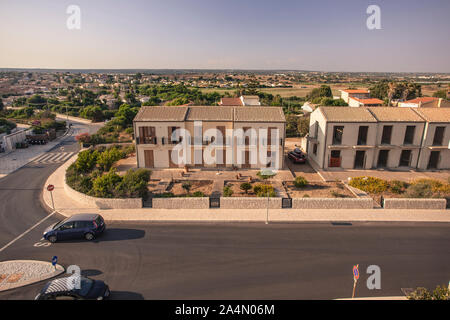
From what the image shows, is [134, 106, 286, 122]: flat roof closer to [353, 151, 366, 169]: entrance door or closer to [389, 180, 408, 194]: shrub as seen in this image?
[353, 151, 366, 169]: entrance door

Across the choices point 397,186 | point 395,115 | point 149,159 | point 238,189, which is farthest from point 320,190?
point 149,159

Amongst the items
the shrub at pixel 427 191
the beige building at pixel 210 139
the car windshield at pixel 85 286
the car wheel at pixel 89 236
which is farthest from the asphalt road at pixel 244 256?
the beige building at pixel 210 139

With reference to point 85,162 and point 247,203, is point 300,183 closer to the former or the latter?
point 247,203

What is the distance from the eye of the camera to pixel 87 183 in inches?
883

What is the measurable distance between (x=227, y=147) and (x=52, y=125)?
120ft

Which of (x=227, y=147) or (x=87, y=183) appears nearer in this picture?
(x=87, y=183)

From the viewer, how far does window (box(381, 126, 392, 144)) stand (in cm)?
2808

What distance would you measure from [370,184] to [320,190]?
417cm

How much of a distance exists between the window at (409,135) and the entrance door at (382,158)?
2159mm

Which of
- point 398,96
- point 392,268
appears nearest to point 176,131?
point 392,268

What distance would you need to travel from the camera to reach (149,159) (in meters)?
28.8

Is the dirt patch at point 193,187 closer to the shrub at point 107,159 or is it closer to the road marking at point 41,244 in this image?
the shrub at point 107,159

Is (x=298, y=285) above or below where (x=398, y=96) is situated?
below

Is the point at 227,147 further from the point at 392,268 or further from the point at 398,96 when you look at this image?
the point at 398,96
